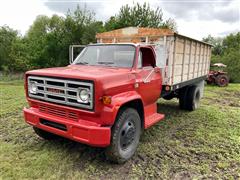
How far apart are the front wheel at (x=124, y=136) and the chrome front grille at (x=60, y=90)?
0.65 m

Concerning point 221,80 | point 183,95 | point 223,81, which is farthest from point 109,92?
point 223,81

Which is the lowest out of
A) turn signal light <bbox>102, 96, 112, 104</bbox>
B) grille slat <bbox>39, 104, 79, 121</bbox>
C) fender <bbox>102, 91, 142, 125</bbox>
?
grille slat <bbox>39, 104, 79, 121</bbox>

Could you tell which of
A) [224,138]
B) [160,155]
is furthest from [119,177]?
[224,138]

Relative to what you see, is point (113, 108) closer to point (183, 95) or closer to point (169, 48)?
point (169, 48)

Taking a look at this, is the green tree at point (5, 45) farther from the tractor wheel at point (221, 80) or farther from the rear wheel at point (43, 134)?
the rear wheel at point (43, 134)

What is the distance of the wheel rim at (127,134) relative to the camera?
150 inches

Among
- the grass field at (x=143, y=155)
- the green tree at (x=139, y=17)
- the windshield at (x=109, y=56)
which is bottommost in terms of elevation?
the grass field at (x=143, y=155)

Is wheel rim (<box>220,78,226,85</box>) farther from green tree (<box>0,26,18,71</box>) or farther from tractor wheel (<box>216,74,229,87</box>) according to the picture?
green tree (<box>0,26,18,71</box>)

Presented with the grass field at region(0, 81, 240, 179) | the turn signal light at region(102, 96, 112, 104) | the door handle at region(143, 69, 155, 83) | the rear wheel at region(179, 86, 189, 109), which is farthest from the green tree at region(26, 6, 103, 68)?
the turn signal light at region(102, 96, 112, 104)

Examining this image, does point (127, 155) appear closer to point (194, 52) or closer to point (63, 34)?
point (194, 52)

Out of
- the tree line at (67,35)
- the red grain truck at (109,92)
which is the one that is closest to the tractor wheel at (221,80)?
the tree line at (67,35)

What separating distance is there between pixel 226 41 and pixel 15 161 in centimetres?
5172

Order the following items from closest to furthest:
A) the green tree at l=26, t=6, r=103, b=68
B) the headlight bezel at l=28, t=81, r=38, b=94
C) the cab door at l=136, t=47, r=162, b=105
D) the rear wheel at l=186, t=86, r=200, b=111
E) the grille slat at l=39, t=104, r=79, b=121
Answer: the grille slat at l=39, t=104, r=79, b=121
the headlight bezel at l=28, t=81, r=38, b=94
the cab door at l=136, t=47, r=162, b=105
the rear wheel at l=186, t=86, r=200, b=111
the green tree at l=26, t=6, r=103, b=68

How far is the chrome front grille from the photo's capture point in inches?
131
